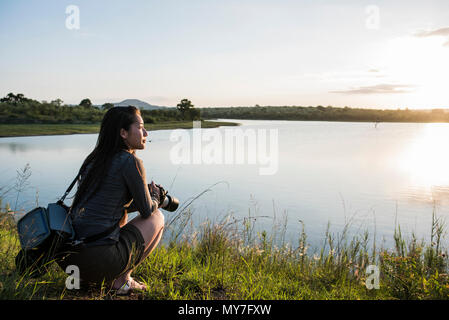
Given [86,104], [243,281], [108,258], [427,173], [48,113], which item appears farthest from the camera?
[86,104]

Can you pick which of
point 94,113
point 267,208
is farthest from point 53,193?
point 94,113

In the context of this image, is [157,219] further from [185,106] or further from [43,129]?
[185,106]

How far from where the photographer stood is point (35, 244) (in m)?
2.05

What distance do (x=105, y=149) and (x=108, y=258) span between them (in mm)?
636

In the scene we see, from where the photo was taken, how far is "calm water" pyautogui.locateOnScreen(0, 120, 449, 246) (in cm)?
601

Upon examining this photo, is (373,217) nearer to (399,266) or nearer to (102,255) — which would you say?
(399,266)

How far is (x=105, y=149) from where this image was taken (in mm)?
2215

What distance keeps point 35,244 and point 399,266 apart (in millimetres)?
2379

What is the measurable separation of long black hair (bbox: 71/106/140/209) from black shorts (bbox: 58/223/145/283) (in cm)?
30

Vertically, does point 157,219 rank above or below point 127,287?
above

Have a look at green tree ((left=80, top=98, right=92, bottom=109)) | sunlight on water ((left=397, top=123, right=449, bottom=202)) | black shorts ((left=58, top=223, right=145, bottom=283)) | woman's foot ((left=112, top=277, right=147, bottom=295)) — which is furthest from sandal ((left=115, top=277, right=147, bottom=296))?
green tree ((left=80, top=98, right=92, bottom=109))

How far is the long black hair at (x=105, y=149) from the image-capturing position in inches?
84.3

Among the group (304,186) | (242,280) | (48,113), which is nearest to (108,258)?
(242,280)

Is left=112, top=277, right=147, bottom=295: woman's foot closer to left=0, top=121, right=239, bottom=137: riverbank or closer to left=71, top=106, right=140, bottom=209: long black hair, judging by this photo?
left=71, top=106, right=140, bottom=209: long black hair
